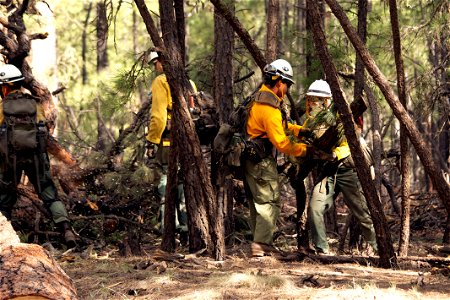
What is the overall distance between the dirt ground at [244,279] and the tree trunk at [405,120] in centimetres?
85

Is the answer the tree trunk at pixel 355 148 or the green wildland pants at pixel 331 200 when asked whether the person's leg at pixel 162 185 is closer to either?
the green wildland pants at pixel 331 200

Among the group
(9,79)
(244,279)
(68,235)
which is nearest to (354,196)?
(244,279)

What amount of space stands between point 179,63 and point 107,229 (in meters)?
3.27

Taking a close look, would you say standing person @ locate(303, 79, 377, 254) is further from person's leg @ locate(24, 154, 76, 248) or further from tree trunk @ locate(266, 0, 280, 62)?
person's leg @ locate(24, 154, 76, 248)

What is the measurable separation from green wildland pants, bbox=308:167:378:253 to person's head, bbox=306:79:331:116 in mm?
813

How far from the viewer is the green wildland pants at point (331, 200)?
8977 mm

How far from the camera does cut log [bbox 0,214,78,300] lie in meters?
5.37

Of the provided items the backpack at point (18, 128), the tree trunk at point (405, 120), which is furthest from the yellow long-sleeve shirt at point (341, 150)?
the backpack at point (18, 128)

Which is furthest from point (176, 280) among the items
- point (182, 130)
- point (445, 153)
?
point (445, 153)

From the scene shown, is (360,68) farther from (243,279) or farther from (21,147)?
(21,147)

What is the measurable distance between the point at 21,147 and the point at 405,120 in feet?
15.0

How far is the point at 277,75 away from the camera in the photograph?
820 centimetres

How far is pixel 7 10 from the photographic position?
1187cm

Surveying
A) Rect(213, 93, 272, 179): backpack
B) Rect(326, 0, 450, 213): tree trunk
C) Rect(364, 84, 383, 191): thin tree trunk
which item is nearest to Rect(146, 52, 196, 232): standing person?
Rect(213, 93, 272, 179): backpack
